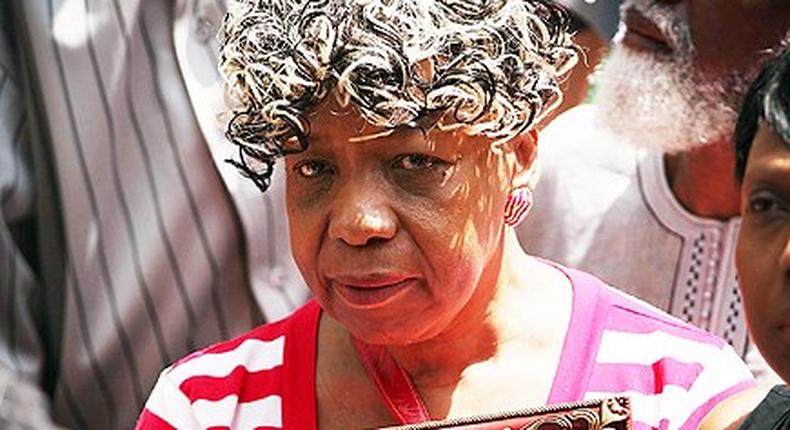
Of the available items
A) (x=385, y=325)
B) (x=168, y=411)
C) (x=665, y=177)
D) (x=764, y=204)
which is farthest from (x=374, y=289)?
(x=665, y=177)

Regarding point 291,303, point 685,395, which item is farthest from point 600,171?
point 685,395

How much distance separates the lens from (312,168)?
2.14 m

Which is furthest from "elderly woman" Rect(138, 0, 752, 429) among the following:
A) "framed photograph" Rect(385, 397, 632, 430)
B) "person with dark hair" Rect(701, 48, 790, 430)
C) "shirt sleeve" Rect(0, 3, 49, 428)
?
"shirt sleeve" Rect(0, 3, 49, 428)

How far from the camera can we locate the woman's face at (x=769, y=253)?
180 cm

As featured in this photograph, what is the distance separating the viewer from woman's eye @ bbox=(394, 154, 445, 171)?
2.11 metres

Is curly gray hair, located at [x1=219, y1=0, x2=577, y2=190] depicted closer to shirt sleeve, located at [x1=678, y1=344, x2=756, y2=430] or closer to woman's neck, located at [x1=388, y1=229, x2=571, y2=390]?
woman's neck, located at [x1=388, y1=229, x2=571, y2=390]

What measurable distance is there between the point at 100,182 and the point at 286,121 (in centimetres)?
104

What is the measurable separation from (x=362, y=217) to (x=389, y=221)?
29mm

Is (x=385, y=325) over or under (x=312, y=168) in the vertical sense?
under

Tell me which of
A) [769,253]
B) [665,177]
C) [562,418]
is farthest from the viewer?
[665,177]

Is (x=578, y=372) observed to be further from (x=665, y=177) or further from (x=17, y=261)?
(x=17, y=261)

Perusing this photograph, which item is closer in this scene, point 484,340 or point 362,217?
point 362,217

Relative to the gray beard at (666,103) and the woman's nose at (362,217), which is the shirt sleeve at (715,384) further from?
the gray beard at (666,103)

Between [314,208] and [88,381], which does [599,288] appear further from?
[88,381]
